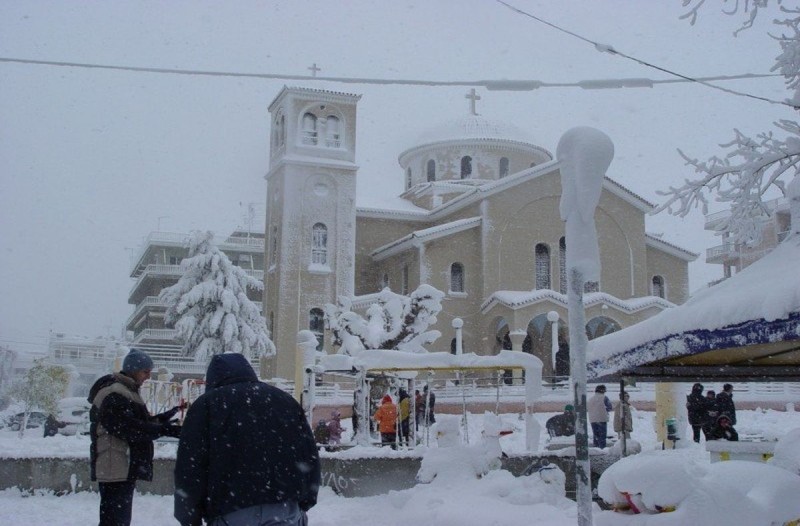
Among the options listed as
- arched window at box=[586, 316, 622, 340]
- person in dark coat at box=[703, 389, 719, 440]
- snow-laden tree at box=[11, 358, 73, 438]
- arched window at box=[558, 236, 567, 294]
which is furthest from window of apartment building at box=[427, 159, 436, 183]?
person in dark coat at box=[703, 389, 719, 440]

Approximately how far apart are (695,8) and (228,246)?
51253 mm

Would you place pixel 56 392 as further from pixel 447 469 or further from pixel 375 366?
pixel 447 469

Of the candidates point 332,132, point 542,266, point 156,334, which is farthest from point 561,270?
point 156,334

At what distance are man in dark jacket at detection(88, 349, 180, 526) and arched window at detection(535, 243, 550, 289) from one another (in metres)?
30.4

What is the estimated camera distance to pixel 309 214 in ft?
117

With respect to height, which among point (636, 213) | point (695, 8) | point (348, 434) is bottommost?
point (348, 434)

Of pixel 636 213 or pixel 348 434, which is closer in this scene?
pixel 348 434

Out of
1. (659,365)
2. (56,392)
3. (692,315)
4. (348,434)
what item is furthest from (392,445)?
(56,392)

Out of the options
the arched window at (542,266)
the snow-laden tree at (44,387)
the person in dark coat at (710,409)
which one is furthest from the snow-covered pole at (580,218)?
the arched window at (542,266)

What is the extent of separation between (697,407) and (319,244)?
A: 2067cm

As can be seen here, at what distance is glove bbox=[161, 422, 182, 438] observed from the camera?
5.18 meters

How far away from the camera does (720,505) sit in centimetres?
498

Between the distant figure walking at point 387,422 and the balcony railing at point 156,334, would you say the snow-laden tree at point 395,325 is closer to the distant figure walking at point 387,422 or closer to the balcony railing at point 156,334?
the distant figure walking at point 387,422

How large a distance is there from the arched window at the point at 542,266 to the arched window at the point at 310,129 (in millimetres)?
10132
